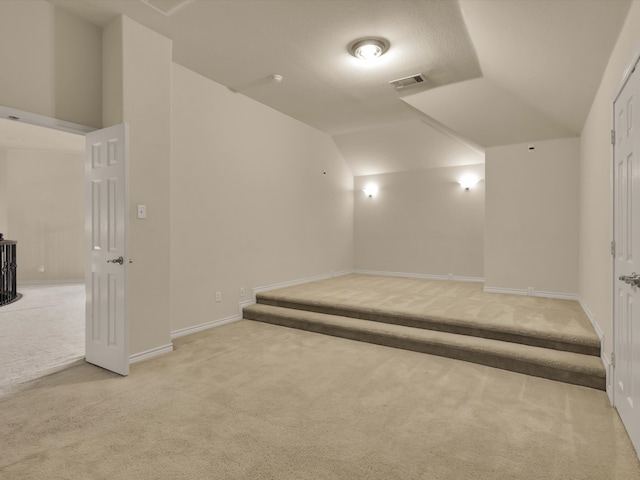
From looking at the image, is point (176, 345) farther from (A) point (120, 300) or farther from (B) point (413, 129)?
(B) point (413, 129)

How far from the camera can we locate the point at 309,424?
7.49 feet

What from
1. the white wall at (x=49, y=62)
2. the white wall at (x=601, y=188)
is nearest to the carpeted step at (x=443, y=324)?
the white wall at (x=601, y=188)

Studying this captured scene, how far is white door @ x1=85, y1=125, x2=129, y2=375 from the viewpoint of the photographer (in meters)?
2.97

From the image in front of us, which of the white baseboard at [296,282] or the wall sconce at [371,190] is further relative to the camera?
the wall sconce at [371,190]

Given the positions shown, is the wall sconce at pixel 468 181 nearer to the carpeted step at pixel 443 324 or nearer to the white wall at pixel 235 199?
the white wall at pixel 235 199

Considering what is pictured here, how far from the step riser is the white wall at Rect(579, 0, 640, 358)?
1.02 ft

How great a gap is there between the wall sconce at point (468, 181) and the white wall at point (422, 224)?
0.07 m

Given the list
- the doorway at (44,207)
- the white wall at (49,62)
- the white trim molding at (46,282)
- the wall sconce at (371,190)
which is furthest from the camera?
the white trim molding at (46,282)

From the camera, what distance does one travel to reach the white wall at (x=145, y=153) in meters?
3.20

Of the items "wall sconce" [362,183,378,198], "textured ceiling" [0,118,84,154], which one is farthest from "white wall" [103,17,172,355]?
"wall sconce" [362,183,378,198]

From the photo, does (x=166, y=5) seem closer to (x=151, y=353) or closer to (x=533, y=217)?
(x=151, y=353)

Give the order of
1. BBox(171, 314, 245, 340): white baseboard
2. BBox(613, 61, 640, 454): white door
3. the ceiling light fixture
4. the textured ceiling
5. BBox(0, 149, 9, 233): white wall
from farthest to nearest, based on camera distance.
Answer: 1. BBox(0, 149, 9, 233): white wall
2. the textured ceiling
3. BBox(171, 314, 245, 340): white baseboard
4. the ceiling light fixture
5. BBox(613, 61, 640, 454): white door

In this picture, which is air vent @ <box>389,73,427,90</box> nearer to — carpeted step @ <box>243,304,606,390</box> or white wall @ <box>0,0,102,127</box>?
carpeted step @ <box>243,304,606,390</box>

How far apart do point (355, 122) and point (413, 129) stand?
40.7 inches
